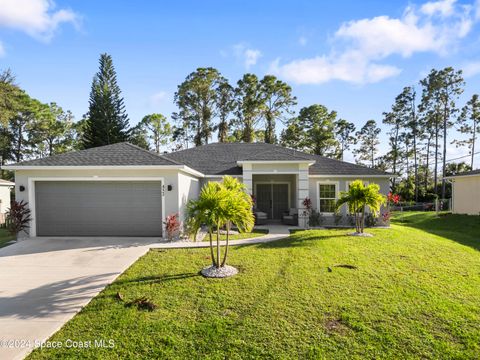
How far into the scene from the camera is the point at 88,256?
7797 mm

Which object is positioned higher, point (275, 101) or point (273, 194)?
point (275, 101)

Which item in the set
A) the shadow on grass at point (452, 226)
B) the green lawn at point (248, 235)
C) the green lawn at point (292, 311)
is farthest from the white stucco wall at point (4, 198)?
the shadow on grass at point (452, 226)

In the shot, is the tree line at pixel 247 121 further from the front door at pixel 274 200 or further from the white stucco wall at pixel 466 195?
the front door at pixel 274 200

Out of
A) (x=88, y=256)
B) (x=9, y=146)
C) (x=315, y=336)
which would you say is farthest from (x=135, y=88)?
(x=9, y=146)

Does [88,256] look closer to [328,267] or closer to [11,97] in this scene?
[328,267]

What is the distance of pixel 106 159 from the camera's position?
10.4 m

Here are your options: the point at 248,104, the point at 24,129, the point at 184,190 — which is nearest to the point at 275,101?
the point at 248,104

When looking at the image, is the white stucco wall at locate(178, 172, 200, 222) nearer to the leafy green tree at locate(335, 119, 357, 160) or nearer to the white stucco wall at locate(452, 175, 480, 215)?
the white stucco wall at locate(452, 175, 480, 215)

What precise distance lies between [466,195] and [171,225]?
20.9 meters

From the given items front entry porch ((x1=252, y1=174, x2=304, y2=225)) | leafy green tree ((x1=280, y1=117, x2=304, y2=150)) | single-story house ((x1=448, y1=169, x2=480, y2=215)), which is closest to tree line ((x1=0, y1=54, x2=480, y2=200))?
leafy green tree ((x1=280, y1=117, x2=304, y2=150))

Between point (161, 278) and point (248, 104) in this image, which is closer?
point (161, 278)

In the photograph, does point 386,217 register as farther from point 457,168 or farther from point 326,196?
point 457,168

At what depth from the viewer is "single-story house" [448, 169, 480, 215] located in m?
17.1

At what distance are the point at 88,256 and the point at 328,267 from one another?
721cm
